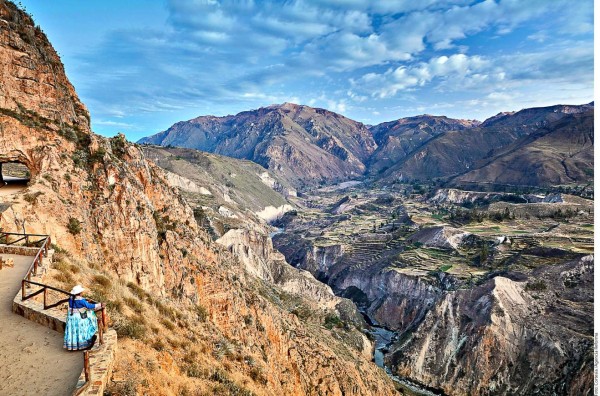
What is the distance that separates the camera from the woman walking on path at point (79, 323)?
9.65 m

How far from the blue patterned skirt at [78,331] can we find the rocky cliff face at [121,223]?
6.85 m

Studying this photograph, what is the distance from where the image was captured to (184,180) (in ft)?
483

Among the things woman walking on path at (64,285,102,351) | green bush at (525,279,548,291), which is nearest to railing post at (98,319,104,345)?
woman walking on path at (64,285,102,351)

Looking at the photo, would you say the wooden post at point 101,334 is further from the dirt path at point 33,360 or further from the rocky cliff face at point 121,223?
the rocky cliff face at point 121,223

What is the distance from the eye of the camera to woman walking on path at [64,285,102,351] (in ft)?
31.7

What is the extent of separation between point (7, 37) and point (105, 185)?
13.9 m

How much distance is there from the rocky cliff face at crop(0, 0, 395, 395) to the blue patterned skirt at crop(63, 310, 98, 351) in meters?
6.85

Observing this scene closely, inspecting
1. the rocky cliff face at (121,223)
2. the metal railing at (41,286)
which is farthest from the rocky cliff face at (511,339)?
the metal railing at (41,286)

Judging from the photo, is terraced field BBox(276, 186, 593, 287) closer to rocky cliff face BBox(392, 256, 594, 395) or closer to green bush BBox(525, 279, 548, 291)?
green bush BBox(525, 279, 548, 291)

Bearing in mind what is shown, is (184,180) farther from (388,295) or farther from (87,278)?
(87,278)

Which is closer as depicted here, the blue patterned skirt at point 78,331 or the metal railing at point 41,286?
the metal railing at point 41,286

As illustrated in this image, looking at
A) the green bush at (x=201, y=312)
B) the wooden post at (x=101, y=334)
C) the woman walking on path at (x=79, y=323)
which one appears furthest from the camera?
the green bush at (x=201, y=312)

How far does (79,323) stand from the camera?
32.0 feet

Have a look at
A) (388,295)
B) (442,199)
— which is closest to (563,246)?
(388,295)
